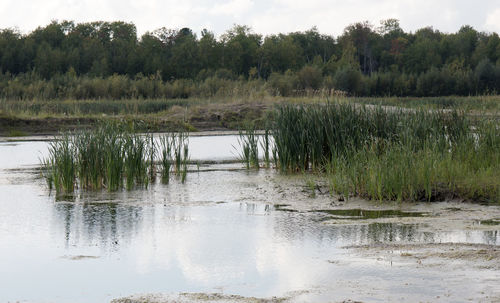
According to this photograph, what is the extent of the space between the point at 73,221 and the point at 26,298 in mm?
3072

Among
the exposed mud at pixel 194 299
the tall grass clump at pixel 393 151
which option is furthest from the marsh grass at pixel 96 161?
the exposed mud at pixel 194 299

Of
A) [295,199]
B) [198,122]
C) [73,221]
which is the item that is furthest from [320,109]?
[198,122]

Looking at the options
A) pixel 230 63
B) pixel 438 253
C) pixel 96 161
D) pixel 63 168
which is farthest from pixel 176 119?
pixel 230 63

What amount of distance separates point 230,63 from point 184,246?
216 ft

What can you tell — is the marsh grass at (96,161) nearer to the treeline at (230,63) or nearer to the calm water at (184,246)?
the calm water at (184,246)

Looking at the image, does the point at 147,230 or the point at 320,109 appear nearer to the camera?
the point at 147,230

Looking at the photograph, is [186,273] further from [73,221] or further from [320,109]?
[320,109]

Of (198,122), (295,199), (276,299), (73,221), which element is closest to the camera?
(276,299)

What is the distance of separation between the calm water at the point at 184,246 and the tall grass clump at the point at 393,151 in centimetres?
109

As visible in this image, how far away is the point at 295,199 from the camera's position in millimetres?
9516

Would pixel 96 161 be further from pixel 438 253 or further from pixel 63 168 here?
pixel 438 253

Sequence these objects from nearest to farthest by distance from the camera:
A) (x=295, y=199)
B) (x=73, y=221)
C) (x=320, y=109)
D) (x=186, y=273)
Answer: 1. (x=186, y=273)
2. (x=73, y=221)
3. (x=295, y=199)
4. (x=320, y=109)

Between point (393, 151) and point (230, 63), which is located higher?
point (230, 63)

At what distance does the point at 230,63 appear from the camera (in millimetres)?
71750
